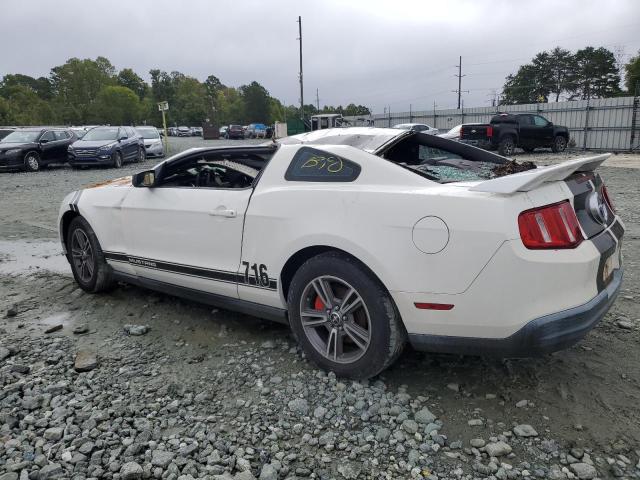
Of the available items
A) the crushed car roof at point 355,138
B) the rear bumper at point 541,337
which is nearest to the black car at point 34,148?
the crushed car roof at point 355,138

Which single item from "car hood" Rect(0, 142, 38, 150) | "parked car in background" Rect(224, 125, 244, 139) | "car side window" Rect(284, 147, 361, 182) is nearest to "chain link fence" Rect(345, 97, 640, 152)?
"car hood" Rect(0, 142, 38, 150)

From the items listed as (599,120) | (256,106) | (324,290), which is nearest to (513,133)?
(599,120)

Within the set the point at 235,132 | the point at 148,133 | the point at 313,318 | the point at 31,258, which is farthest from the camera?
the point at 235,132

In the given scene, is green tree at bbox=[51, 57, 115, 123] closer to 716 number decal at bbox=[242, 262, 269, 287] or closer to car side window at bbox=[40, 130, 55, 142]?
car side window at bbox=[40, 130, 55, 142]

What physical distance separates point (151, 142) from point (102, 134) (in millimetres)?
3068

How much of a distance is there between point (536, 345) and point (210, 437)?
5.42ft

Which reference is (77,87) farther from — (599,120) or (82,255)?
(82,255)

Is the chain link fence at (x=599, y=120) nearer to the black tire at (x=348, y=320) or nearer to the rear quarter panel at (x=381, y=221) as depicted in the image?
the rear quarter panel at (x=381, y=221)

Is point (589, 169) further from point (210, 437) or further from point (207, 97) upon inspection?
point (207, 97)

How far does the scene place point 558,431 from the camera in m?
2.51

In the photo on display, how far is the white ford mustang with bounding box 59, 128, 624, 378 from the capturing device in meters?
2.46

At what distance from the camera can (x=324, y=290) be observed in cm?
302

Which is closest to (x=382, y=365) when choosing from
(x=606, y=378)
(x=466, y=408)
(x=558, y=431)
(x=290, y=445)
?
(x=466, y=408)

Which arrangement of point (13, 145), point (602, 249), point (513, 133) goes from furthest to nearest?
point (513, 133)
point (13, 145)
point (602, 249)
